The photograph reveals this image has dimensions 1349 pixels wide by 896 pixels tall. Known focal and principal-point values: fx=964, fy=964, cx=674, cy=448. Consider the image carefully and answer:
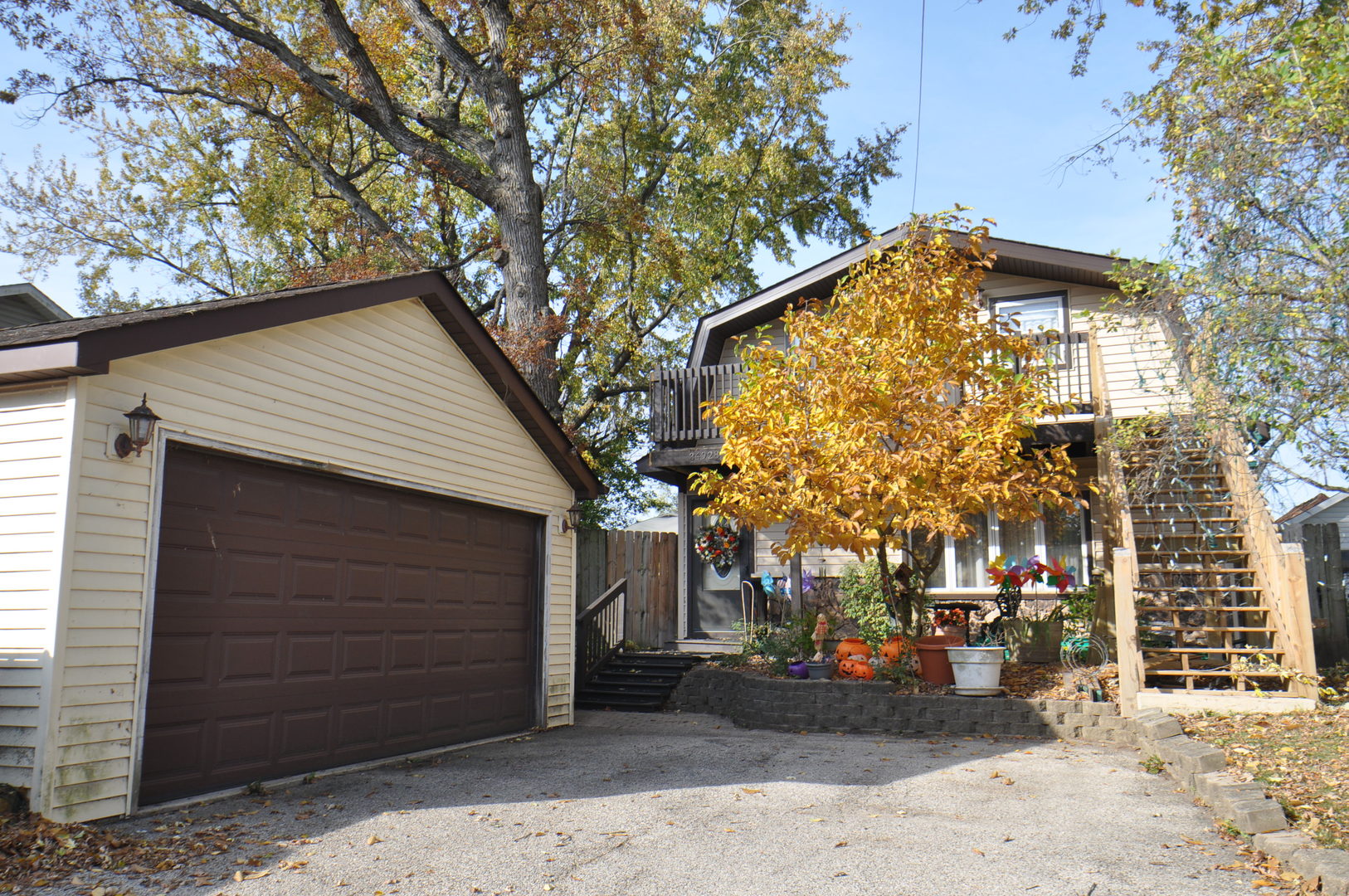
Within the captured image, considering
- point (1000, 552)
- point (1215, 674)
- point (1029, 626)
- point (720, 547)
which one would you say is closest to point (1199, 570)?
point (1215, 674)

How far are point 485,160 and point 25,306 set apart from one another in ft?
23.7

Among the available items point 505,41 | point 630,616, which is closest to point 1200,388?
point 630,616

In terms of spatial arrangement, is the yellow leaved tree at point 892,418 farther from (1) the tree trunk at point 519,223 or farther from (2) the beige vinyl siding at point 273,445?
(1) the tree trunk at point 519,223

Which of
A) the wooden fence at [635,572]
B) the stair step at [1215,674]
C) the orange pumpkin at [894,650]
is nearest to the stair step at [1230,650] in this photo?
the stair step at [1215,674]

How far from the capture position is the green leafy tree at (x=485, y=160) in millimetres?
15938

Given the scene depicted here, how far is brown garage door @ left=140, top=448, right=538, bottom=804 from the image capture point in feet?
21.2

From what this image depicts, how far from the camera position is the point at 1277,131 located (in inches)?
258

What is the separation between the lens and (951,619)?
12.7m

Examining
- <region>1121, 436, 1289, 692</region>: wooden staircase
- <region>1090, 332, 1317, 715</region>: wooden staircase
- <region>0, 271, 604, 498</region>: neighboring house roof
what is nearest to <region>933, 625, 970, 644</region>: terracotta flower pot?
<region>1090, 332, 1317, 715</region>: wooden staircase

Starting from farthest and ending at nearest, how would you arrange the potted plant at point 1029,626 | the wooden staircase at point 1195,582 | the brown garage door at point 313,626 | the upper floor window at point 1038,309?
the upper floor window at point 1038,309 → the potted plant at point 1029,626 → the wooden staircase at point 1195,582 → the brown garage door at point 313,626

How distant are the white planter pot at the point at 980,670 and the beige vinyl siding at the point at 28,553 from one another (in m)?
8.40

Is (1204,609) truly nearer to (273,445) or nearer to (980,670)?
(980,670)

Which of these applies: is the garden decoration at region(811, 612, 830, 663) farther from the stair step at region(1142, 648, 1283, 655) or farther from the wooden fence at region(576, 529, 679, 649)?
the wooden fence at region(576, 529, 679, 649)

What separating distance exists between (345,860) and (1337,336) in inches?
256
